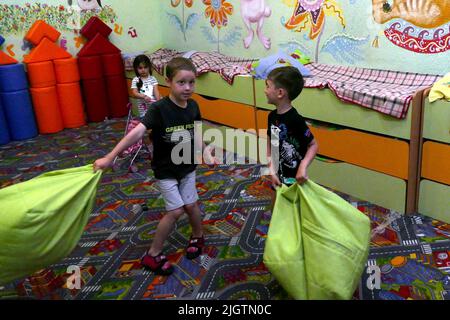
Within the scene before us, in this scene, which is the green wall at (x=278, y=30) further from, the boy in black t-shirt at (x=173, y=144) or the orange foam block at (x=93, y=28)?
the boy in black t-shirt at (x=173, y=144)

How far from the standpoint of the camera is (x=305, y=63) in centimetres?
402

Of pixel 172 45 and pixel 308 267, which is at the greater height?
pixel 172 45

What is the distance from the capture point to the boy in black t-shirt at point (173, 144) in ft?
7.31

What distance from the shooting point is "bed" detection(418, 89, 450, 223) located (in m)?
2.62

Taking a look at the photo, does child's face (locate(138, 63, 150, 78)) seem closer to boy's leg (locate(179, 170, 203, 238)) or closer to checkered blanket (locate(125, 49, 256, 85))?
checkered blanket (locate(125, 49, 256, 85))

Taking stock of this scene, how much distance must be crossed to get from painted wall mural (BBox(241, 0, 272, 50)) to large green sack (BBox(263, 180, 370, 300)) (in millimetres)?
2950

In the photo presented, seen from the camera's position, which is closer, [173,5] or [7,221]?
[7,221]

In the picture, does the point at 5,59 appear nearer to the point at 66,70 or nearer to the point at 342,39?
the point at 66,70

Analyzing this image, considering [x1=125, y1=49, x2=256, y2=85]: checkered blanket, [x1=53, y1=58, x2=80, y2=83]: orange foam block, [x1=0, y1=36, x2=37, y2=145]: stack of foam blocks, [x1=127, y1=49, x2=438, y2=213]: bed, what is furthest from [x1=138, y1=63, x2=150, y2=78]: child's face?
[x1=0, y1=36, x2=37, y2=145]: stack of foam blocks

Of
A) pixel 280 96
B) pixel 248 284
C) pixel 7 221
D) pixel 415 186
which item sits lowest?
pixel 248 284

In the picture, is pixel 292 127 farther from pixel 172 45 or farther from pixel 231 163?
pixel 172 45

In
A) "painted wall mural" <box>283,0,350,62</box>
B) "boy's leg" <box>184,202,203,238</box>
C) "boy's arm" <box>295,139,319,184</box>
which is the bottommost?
"boy's leg" <box>184,202,203,238</box>

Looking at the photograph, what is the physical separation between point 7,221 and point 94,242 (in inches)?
39.2
